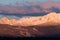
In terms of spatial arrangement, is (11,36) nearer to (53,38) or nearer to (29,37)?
(29,37)

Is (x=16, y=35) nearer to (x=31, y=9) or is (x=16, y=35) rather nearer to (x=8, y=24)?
(x=8, y=24)

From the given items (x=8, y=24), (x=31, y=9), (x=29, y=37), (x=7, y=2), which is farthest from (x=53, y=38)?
(x=7, y=2)

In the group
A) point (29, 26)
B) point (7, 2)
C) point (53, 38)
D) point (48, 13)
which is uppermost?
point (7, 2)

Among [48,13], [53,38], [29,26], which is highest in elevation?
[48,13]

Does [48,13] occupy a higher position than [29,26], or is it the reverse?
[48,13]

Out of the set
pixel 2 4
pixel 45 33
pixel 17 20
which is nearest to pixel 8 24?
pixel 17 20

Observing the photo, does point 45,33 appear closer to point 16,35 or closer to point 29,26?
point 29,26

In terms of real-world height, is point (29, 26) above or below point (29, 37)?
above

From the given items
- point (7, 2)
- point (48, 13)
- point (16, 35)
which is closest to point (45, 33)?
point (48, 13)
